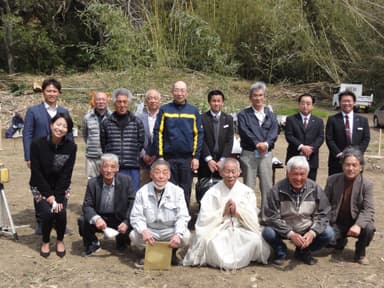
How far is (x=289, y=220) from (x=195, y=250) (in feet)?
2.66

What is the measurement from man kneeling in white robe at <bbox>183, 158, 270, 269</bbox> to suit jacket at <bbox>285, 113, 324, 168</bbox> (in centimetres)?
109

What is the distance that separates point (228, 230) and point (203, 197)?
1.16ft

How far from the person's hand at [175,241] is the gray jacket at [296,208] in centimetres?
77

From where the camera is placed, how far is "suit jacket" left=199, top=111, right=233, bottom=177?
17.7ft

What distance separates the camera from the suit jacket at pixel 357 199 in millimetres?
4582

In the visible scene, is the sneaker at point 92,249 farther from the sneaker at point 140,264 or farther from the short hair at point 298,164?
the short hair at point 298,164

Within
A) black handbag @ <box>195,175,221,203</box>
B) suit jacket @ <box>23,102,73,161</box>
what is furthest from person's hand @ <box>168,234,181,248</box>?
suit jacket @ <box>23,102,73,161</box>

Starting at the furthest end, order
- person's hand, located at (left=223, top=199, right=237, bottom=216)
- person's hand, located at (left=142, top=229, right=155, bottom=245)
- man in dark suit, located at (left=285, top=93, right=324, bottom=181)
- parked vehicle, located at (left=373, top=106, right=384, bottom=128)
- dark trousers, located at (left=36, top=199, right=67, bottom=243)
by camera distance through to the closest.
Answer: parked vehicle, located at (left=373, top=106, right=384, bottom=128) → man in dark suit, located at (left=285, top=93, right=324, bottom=181) → dark trousers, located at (left=36, top=199, right=67, bottom=243) → person's hand, located at (left=223, top=199, right=237, bottom=216) → person's hand, located at (left=142, top=229, right=155, bottom=245)

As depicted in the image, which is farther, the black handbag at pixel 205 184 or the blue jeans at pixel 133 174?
the black handbag at pixel 205 184

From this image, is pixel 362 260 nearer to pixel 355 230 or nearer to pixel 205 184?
pixel 355 230

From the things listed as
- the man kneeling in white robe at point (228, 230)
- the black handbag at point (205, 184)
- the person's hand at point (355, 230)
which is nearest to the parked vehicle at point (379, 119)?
the black handbag at point (205, 184)

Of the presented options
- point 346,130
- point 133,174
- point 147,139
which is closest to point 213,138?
point 147,139

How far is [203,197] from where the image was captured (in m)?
4.63

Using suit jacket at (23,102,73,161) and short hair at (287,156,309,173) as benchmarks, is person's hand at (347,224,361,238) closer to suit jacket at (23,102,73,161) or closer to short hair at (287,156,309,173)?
short hair at (287,156,309,173)
